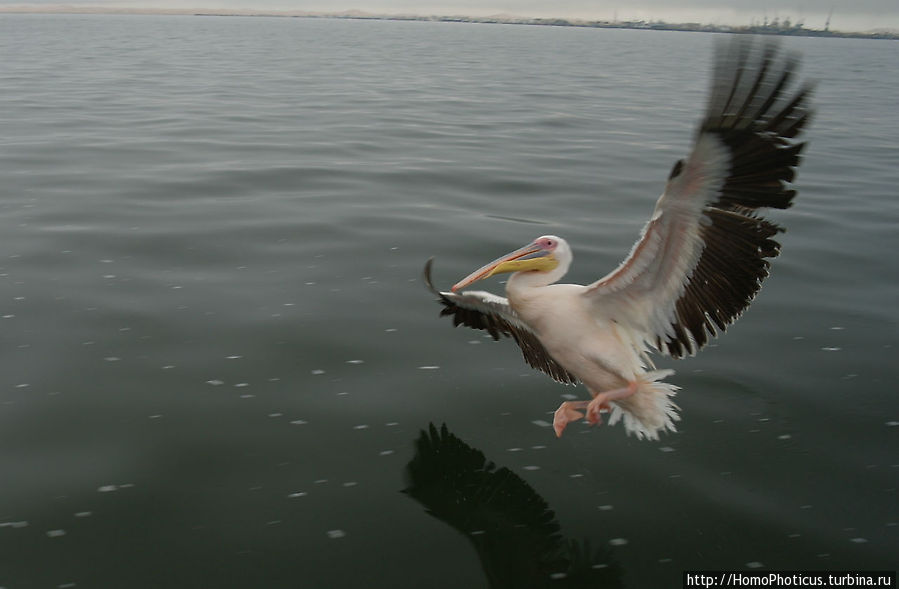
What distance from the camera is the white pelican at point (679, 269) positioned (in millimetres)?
4680

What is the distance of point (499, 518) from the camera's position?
570 cm

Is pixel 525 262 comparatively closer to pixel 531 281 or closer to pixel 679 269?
pixel 531 281

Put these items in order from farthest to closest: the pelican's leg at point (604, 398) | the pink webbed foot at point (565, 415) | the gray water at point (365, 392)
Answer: the pink webbed foot at point (565, 415), the pelican's leg at point (604, 398), the gray water at point (365, 392)

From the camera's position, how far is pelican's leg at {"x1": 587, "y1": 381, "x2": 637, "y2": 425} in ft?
19.2

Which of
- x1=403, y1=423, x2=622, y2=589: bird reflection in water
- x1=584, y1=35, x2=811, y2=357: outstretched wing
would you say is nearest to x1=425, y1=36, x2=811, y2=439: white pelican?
x1=584, y1=35, x2=811, y2=357: outstretched wing

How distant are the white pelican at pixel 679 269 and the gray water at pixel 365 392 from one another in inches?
31.4

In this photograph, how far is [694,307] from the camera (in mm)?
5695

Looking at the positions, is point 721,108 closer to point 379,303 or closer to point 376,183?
point 379,303

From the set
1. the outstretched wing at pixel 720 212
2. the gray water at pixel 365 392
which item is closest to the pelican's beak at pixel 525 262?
the outstretched wing at pixel 720 212

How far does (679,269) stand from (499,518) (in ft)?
7.18

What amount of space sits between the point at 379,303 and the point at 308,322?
98 centimetres

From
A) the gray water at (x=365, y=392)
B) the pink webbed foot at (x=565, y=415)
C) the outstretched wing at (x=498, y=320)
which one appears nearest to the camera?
the gray water at (x=365, y=392)

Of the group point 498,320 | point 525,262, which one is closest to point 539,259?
point 525,262

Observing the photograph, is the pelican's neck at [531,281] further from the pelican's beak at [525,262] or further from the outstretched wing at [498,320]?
the outstretched wing at [498,320]
